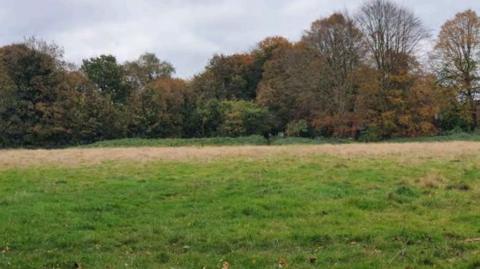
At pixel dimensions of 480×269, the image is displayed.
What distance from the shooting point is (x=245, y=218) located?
13.5 m

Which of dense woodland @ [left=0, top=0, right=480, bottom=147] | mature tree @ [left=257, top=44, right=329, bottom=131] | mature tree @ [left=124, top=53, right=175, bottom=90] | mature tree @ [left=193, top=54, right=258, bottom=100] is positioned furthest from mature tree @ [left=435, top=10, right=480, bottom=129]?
mature tree @ [left=124, top=53, right=175, bottom=90]

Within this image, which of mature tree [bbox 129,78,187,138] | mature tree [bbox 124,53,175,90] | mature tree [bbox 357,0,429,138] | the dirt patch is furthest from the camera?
mature tree [bbox 124,53,175,90]

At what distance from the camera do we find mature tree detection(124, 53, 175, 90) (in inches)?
3590

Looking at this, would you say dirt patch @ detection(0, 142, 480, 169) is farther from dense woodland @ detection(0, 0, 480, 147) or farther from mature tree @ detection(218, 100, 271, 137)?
mature tree @ detection(218, 100, 271, 137)

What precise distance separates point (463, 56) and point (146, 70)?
180 ft

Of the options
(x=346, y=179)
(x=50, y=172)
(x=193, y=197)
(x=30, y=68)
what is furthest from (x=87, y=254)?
(x=30, y=68)

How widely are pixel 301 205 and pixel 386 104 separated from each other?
5368 cm

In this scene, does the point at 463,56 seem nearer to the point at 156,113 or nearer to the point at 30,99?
the point at 156,113

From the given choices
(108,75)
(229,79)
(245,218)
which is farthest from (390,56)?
(245,218)

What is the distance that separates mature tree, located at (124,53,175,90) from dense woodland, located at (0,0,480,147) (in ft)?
35.4

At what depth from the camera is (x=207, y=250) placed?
10.6 meters

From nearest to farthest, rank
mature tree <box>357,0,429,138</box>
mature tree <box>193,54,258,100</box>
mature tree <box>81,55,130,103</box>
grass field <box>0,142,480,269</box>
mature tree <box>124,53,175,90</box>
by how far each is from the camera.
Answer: grass field <box>0,142,480,269</box>
mature tree <box>357,0,429,138</box>
mature tree <box>81,55,130,103</box>
mature tree <box>193,54,258,100</box>
mature tree <box>124,53,175,90</box>

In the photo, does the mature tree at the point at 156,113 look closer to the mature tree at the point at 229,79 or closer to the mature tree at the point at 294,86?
the mature tree at the point at 229,79

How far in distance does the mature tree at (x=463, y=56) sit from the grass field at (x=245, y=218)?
5008 centimetres
